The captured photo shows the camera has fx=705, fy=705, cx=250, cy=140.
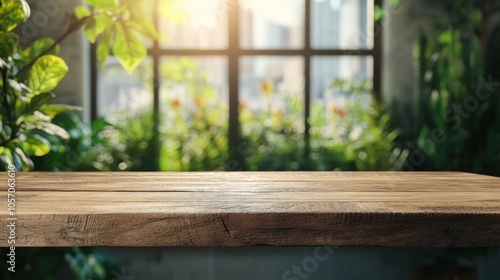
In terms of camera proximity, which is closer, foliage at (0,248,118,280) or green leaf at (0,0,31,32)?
green leaf at (0,0,31,32)

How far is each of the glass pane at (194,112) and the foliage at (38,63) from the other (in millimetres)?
1961

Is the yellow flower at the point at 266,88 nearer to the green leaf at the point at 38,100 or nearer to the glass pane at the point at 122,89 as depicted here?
the glass pane at the point at 122,89

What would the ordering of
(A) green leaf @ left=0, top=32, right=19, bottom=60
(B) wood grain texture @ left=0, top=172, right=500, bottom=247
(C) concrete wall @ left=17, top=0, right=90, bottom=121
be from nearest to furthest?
1. (B) wood grain texture @ left=0, top=172, right=500, bottom=247
2. (A) green leaf @ left=0, top=32, right=19, bottom=60
3. (C) concrete wall @ left=17, top=0, right=90, bottom=121

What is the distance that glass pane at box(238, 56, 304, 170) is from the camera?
11.7ft

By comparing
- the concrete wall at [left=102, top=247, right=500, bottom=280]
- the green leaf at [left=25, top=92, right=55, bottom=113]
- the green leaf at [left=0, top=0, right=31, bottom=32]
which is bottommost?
the concrete wall at [left=102, top=247, right=500, bottom=280]

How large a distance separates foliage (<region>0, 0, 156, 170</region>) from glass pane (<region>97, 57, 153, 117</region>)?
2153mm

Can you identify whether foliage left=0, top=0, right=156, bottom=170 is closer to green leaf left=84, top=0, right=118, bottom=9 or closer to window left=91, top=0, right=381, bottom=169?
green leaf left=84, top=0, right=118, bottom=9

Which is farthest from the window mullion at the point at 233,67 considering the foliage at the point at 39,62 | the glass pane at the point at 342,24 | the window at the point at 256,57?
the foliage at the point at 39,62

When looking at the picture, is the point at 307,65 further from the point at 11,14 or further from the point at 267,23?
the point at 11,14

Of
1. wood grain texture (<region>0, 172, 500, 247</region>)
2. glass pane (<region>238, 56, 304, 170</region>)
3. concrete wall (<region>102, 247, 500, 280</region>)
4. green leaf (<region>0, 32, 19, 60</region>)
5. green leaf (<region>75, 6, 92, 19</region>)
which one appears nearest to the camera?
wood grain texture (<region>0, 172, 500, 247</region>)

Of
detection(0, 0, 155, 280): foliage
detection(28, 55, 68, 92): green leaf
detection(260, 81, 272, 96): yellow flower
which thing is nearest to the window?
detection(260, 81, 272, 96): yellow flower

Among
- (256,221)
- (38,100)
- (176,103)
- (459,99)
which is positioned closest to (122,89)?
(176,103)

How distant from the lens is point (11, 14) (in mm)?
1325

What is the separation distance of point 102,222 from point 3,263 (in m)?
1.70
